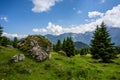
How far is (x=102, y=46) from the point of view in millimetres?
59500

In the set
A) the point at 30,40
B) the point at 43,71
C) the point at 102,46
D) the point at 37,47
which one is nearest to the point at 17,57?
the point at 37,47

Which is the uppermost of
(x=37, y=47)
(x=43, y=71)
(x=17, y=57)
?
(x=37, y=47)

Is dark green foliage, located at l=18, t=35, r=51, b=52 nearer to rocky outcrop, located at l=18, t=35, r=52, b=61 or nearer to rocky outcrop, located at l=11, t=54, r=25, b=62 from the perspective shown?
rocky outcrop, located at l=18, t=35, r=52, b=61

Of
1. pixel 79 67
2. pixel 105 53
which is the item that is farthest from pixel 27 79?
pixel 105 53

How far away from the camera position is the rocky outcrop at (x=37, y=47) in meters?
39.8

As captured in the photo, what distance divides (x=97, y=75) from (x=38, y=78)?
38.8 ft

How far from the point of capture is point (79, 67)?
40.6 meters

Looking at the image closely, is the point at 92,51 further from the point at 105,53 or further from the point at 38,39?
the point at 38,39

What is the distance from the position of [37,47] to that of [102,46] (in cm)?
2564

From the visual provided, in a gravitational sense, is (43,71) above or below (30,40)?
below

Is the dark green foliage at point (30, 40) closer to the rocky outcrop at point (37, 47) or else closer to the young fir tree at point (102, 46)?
the rocky outcrop at point (37, 47)

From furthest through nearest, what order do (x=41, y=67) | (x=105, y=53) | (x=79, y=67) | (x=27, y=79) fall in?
1. (x=105, y=53)
2. (x=79, y=67)
3. (x=41, y=67)
4. (x=27, y=79)

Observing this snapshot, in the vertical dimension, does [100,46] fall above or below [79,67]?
above

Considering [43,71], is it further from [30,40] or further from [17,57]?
[30,40]
